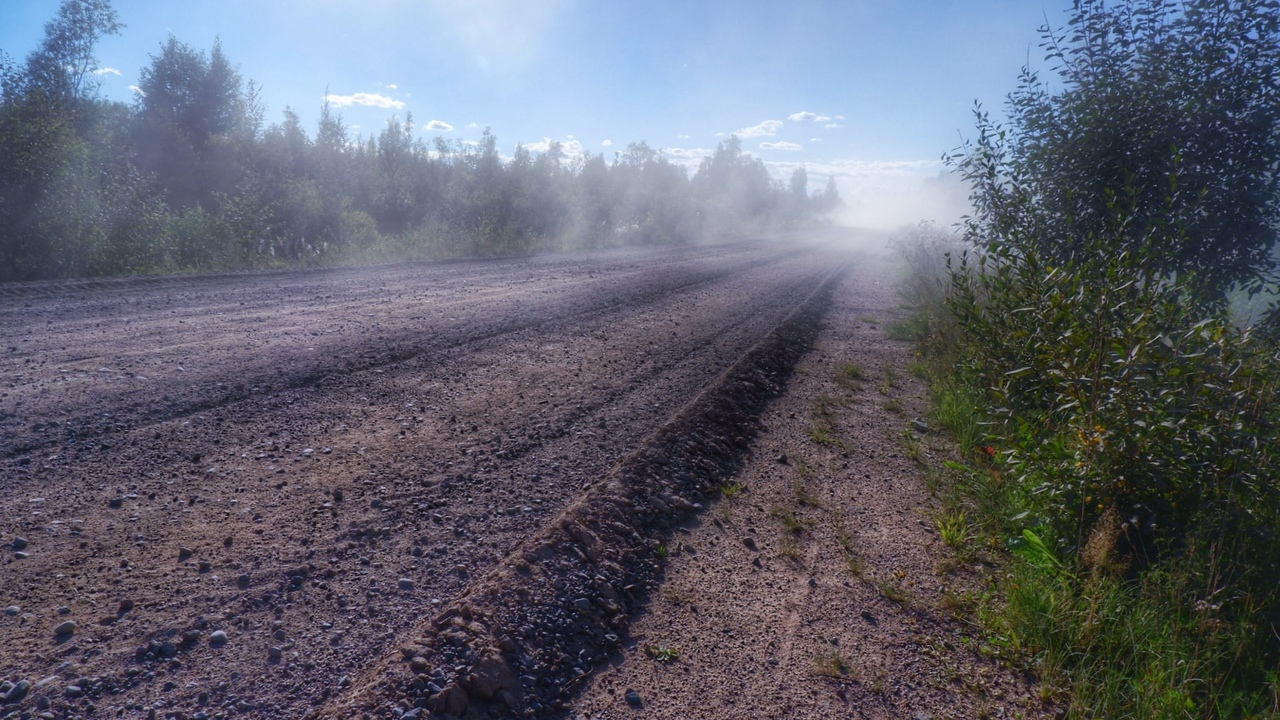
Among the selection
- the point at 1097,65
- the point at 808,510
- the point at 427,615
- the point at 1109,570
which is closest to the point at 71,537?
the point at 427,615

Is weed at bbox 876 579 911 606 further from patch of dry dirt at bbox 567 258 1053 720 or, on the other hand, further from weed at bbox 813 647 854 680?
weed at bbox 813 647 854 680

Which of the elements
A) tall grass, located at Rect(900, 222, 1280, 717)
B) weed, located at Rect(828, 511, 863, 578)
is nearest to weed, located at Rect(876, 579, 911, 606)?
weed, located at Rect(828, 511, 863, 578)

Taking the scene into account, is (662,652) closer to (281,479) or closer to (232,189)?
(281,479)

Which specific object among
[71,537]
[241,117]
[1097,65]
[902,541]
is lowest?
[902,541]

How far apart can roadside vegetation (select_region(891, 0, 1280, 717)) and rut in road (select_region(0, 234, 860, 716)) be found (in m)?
2.34

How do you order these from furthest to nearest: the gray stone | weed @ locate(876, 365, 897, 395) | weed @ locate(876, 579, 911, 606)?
weed @ locate(876, 365, 897, 395), weed @ locate(876, 579, 911, 606), the gray stone

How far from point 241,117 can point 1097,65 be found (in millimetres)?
28325

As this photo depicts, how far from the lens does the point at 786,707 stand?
2453 millimetres

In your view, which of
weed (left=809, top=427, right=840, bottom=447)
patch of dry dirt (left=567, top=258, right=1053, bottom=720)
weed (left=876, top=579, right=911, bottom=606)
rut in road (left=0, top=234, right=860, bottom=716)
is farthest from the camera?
weed (left=809, top=427, right=840, bottom=447)

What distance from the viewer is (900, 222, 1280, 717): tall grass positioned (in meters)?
2.63

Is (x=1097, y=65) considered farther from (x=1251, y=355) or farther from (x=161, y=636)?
(x=161, y=636)

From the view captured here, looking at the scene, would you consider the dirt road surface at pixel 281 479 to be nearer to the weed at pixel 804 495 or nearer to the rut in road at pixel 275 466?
the rut in road at pixel 275 466

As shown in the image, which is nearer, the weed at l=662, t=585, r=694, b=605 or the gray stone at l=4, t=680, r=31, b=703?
the gray stone at l=4, t=680, r=31, b=703

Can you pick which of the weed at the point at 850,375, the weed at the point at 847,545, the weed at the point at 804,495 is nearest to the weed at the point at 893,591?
the weed at the point at 847,545
